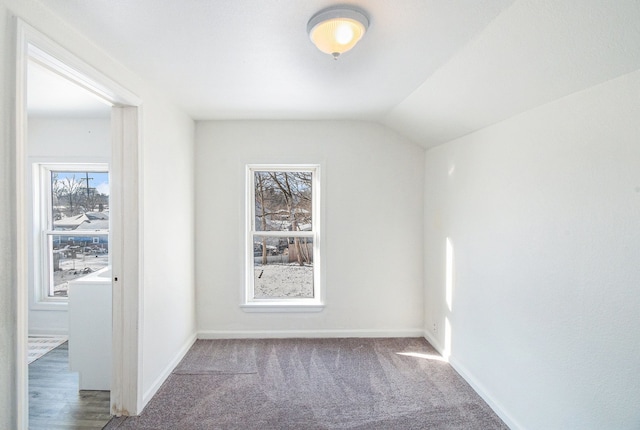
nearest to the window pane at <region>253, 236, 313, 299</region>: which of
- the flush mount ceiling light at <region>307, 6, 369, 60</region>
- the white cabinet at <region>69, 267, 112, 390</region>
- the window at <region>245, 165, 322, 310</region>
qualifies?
the window at <region>245, 165, 322, 310</region>

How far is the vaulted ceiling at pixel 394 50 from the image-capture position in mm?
1365

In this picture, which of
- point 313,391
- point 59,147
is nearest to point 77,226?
point 59,147

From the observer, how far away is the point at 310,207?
367 cm

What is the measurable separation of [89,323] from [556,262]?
10.9 ft

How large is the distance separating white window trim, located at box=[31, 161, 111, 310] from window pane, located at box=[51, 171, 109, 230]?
0.23ft

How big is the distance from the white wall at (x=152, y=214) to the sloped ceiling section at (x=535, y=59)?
2099 millimetres

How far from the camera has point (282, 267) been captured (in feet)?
12.0

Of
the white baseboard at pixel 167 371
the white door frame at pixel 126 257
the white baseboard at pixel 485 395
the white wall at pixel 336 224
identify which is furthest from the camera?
the white wall at pixel 336 224

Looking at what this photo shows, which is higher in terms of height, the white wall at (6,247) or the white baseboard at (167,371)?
the white wall at (6,247)

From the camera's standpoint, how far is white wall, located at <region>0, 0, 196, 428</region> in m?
1.26

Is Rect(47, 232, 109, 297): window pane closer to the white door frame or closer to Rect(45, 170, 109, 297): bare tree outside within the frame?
Rect(45, 170, 109, 297): bare tree outside

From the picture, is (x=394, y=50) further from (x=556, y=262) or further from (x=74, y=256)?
(x=74, y=256)

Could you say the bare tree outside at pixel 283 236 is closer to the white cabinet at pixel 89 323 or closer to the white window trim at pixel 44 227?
the white cabinet at pixel 89 323

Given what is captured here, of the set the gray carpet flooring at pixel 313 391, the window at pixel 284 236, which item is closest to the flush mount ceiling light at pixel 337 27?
the window at pixel 284 236
